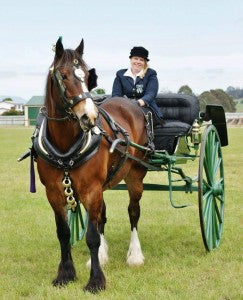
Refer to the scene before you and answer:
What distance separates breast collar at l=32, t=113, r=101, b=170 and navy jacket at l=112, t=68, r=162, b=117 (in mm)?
1742

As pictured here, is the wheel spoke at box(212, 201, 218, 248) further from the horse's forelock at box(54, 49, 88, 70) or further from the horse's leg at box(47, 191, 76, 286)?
the horse's forelock at box(54, 49, 88, 70)

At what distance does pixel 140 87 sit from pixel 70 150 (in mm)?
2103

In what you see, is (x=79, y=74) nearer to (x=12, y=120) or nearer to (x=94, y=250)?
(x=94, y=250)

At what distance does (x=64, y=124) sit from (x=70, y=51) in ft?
2.17

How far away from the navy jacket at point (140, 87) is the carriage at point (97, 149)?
0.24 meters

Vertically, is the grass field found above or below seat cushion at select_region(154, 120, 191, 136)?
below

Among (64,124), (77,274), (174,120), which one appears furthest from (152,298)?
(174,120)

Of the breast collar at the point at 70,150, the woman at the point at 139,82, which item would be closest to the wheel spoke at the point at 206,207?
the woman at the point at 139,82

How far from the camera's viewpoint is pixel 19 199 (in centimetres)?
1107

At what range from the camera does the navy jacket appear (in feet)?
22.2

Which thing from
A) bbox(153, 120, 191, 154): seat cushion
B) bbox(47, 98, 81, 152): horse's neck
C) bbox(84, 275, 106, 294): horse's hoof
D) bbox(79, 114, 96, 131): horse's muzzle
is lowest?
bbox(84, 275, 106, 294): horse's hoof

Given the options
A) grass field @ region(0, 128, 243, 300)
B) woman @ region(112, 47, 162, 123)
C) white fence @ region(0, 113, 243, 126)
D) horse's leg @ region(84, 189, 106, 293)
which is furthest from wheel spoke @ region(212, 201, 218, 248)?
white fence @ region(0, 113, 243, 126)

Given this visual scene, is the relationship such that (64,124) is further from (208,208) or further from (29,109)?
(29,109)

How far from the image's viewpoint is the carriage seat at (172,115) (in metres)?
7.05
